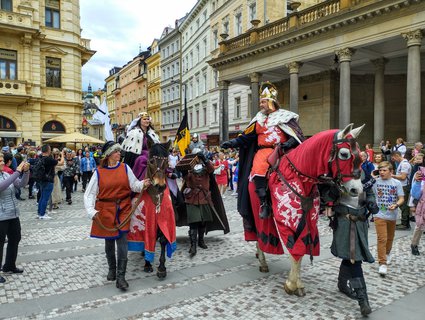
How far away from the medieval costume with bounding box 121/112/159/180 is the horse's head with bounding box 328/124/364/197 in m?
2.99

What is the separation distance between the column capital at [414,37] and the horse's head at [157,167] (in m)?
13.6

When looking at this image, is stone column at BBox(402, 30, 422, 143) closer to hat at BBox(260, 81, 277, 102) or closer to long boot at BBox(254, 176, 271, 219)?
hat at BBox(260, 81, 277, 102)

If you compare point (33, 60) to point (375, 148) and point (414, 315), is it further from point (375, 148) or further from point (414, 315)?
point (414, 315)

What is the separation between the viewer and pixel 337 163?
12.4ft

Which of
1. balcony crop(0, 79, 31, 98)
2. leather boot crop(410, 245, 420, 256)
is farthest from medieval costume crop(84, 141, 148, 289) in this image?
balcony crop(0, 79, 31, 98)

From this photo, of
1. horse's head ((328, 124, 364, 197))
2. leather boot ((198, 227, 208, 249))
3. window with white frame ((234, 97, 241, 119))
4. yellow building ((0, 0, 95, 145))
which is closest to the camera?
horse's head ((328, 124, 364, 197))

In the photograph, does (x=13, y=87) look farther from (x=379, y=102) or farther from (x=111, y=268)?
(x=111, y=268)

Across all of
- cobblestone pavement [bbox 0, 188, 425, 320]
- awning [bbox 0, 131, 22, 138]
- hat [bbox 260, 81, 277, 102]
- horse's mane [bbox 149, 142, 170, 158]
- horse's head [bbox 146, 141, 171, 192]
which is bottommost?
cobblestone pavement [bbox 0, 188, 425, 320]

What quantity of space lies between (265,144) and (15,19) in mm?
28329

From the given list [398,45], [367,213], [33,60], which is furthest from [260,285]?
[33,60]

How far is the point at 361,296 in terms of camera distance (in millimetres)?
3934

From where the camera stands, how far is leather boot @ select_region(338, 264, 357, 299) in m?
4.16

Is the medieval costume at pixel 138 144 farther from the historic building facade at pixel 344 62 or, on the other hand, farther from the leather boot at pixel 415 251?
the historic building facade at pixel 344 62

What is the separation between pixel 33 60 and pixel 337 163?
2980 centimetres
